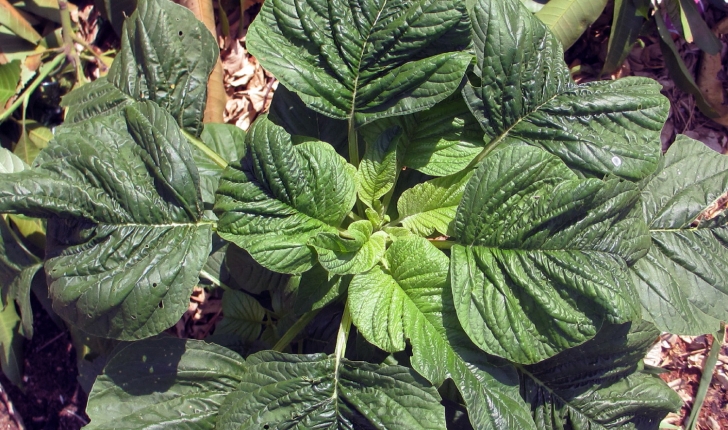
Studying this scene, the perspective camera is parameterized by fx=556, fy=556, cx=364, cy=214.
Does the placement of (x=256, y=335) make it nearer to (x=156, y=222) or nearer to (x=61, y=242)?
(x=156, y=222)

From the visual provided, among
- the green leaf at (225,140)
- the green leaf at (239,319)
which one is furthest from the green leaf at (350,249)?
the green leaf at (225,140)

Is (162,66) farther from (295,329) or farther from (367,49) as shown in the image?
(295,329)

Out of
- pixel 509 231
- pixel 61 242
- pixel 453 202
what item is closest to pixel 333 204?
pixel 453 202

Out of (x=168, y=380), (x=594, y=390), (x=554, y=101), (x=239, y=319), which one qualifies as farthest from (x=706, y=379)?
(x=168, y=380)

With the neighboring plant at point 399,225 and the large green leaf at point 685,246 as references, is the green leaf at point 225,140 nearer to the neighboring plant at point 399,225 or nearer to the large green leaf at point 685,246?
the neighboring plant at point 399,225

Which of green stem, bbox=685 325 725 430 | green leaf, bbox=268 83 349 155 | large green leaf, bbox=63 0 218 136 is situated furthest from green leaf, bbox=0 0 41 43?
green stem, bbox=685 325 725 430

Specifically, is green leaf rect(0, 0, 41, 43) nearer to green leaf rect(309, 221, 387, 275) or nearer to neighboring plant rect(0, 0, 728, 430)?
neighboring plant rect(0, 0, 728, 430)
